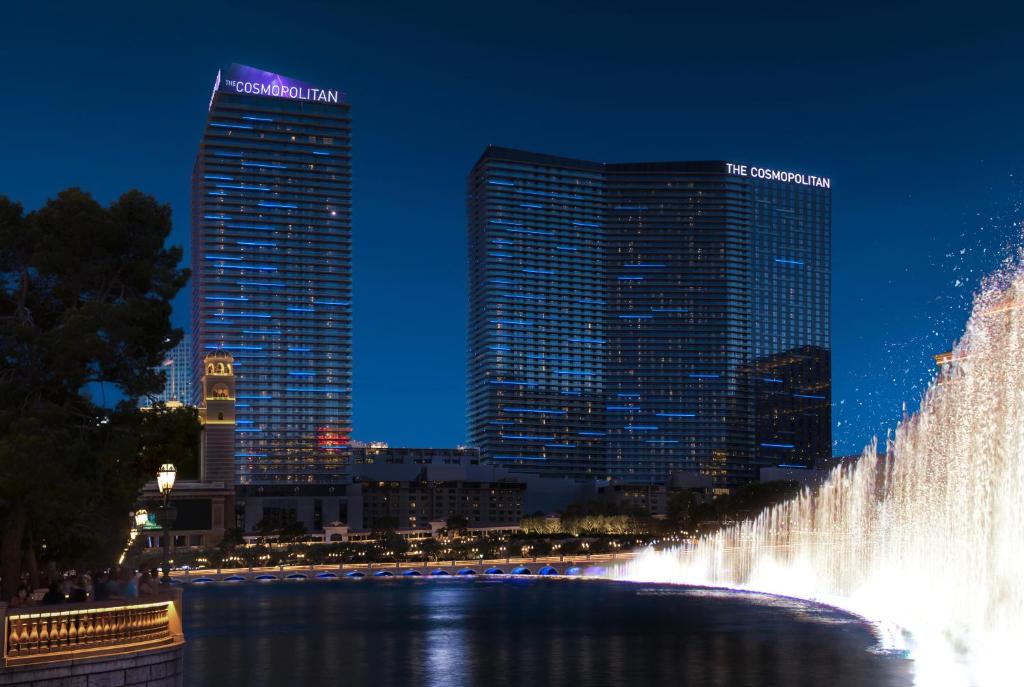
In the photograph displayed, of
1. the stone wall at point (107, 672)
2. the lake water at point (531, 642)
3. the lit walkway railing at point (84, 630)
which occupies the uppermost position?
the lit walkway railing at point (84, 630)

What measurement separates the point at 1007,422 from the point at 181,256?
111 ft

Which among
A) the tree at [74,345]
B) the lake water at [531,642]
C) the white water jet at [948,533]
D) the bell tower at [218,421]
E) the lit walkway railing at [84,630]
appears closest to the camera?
the lit walkway railing at [84,630]

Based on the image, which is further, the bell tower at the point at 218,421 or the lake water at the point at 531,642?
the bell tower at the point at 218,421

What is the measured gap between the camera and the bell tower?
168 metres

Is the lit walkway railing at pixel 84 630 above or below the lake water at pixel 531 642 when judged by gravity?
above

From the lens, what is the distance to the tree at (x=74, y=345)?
29.9 m

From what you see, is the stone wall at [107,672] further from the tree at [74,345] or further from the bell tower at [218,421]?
the bell tower at [218,421]

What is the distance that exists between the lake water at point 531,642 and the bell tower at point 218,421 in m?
88.0

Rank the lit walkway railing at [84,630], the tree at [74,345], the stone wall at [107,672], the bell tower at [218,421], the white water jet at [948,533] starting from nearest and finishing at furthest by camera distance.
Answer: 1. the stone wall at [107,672]
2. the lit walkway railing at [84,630]
3. the tree at [74,345]
4. the white water jet at [948,533]
5. the bell tower at [218,421]

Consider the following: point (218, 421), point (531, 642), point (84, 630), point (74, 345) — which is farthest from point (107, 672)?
point (218, 421)

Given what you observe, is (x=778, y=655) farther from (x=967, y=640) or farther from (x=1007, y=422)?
(x=1007, y=422)

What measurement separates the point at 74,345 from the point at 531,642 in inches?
1023

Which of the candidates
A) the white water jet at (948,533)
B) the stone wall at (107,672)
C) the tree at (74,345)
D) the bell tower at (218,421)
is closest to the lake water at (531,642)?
the white water jet at (948,533)

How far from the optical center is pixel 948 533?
195 feet
